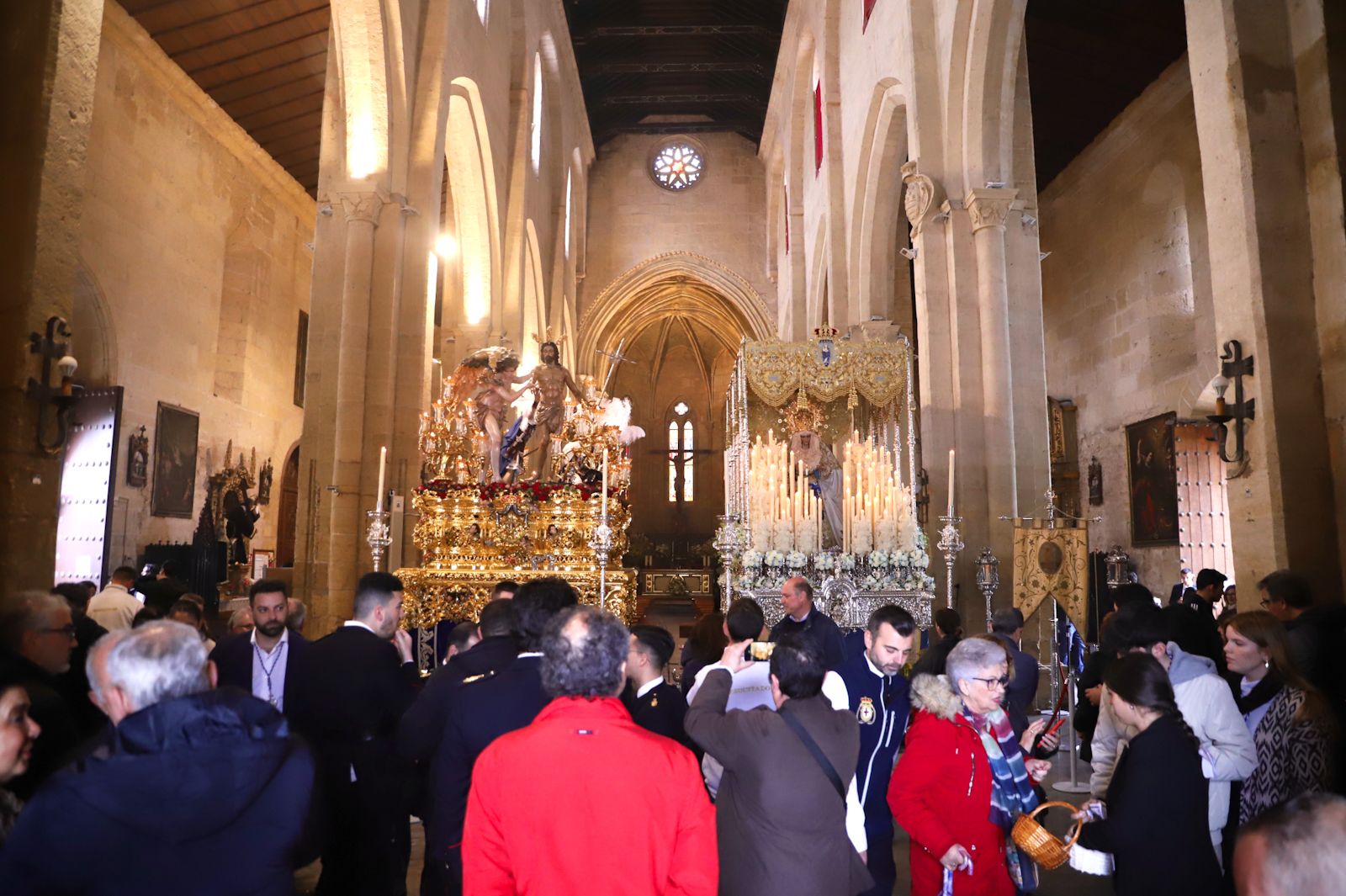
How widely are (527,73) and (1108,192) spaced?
1029 centimetres

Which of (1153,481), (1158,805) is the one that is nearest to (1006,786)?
(1158,805)

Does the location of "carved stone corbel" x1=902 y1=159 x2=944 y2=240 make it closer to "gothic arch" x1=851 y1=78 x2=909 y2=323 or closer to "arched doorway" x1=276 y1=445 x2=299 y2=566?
"gothic arch" x1=851 y1=78 x2=909 y2=323

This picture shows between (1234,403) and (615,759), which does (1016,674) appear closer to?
(1234,403)

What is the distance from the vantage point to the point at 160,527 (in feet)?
46.6

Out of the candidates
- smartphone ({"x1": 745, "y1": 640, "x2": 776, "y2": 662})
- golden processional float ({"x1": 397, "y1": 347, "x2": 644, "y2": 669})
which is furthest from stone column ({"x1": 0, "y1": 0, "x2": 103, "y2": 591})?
smartphone ({"x1": 745, "y1": 640, "x2": 776, "y2": 662})

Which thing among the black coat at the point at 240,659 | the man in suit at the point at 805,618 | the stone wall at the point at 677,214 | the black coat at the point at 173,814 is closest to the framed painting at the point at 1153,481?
the man in suit at the point at 805,618

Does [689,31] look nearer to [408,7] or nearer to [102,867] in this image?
[408,7]

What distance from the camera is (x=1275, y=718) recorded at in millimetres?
3088

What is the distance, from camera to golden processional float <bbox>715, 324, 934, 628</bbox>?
26.6ft

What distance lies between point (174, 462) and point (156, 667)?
1414 centimetres

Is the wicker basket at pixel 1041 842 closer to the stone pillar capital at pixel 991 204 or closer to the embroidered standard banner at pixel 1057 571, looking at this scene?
the embroidered standard banner at pixel 1057 571

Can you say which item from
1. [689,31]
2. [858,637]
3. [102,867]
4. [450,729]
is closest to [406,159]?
[858,637]

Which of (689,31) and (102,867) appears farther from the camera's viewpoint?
(689,31)

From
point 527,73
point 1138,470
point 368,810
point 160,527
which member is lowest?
point 368,810
